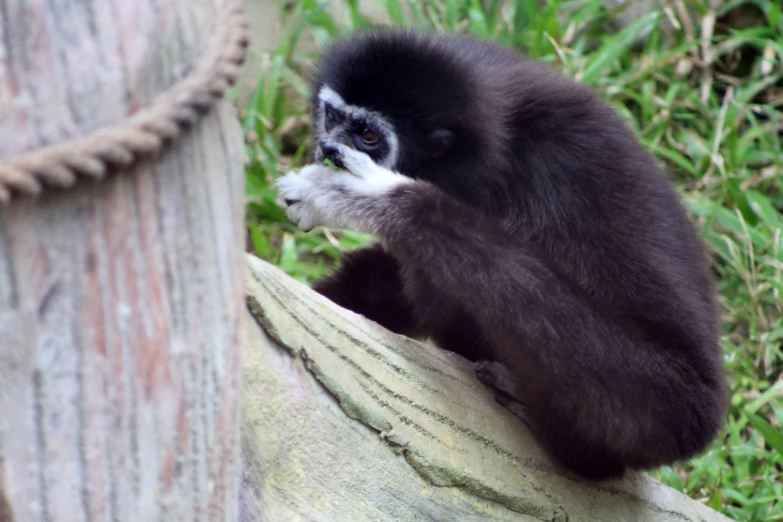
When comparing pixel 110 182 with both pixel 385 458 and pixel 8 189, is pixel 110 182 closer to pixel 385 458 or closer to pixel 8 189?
pixel 8 189

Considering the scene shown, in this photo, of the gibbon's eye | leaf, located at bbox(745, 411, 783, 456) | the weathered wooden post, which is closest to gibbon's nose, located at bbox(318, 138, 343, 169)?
the gibbon's eye

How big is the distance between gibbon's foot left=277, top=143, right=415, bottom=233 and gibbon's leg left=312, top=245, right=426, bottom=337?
0.58 metres

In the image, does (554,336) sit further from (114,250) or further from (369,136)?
(114,250)

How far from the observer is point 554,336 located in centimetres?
270

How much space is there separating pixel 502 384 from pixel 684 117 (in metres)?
3.36

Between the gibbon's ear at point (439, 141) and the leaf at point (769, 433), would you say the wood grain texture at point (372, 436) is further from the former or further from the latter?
the leaf at point (769, 433)

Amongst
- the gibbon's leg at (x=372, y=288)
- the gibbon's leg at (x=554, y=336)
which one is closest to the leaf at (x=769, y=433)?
the gibbon's leg at (x=554, y=336)

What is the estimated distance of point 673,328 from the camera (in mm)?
2885

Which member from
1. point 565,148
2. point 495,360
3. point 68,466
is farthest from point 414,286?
point 68,466

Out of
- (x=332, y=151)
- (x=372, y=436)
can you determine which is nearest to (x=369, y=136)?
(x=332, y=151)

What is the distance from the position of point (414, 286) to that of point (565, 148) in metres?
0.66

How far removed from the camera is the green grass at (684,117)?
15.7 feet

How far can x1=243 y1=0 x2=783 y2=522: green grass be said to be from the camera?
4.78m

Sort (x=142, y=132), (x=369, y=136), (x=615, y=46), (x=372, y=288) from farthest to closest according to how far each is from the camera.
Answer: (x=615, y=46), (x=372, y=288), (x=369, y=136), (x=142, y=132)
